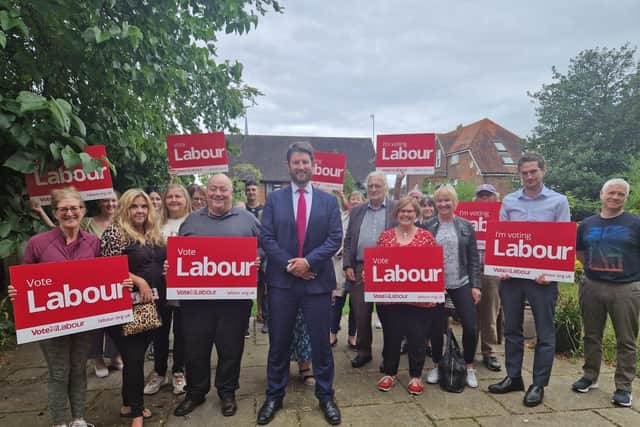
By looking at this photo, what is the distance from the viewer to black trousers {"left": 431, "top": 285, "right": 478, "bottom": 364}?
3920 millimetres


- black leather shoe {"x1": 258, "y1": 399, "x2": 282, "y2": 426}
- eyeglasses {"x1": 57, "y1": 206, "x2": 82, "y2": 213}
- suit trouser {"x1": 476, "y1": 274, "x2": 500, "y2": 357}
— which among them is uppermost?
eyeglasses {"x1": 57, "y1": 206, "x2": 82, "y2": 213}

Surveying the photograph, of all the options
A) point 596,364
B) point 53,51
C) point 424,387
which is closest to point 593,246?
point 596,364

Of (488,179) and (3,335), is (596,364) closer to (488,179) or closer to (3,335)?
(3,335)

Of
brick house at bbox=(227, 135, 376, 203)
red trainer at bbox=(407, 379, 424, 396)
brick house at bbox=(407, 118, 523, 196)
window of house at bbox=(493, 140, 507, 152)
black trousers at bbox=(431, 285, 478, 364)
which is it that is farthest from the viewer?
window of house at bbox=(493, 140, 507, 152)

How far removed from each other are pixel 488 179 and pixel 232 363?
1290 inches

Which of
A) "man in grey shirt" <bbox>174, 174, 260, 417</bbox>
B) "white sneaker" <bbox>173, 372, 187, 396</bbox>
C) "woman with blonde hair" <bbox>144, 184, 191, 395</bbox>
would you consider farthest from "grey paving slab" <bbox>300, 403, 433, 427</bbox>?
"woman with blonde hair" <bbox>144, 184, 191, 395</bbox>

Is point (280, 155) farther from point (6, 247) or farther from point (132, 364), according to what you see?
point (132, 364)

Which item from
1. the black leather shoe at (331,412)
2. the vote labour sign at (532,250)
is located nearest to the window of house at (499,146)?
the vote labour sign at (532,250)

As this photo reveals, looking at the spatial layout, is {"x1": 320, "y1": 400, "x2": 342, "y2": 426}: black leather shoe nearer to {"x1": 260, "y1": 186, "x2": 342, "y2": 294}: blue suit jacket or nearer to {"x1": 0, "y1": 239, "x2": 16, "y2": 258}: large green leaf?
{"x1": 260, "y1": 186, "x2": 342, "y2": 294}: blue suit jacket

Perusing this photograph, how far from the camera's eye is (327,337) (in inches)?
133

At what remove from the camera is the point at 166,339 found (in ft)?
12.5

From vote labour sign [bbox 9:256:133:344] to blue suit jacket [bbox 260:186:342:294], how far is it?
1.15 meters

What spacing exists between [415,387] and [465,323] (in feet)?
2.64

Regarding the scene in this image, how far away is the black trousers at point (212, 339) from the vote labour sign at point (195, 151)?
2220 mm
